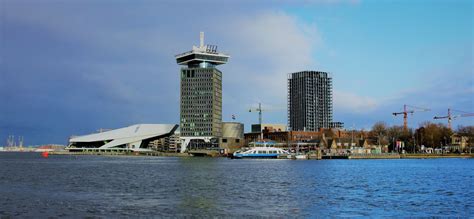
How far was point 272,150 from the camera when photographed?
14775 cm

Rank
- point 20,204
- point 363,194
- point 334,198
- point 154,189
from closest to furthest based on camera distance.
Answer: point 20,204, point 334,198, point 363,194, point 154,189

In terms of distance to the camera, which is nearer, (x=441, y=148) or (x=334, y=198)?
(x=334, y=198)

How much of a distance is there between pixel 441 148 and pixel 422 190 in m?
167

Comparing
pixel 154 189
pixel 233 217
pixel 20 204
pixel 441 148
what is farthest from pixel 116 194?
pixel 441 148

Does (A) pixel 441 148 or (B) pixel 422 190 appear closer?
(B) pixel 422 190

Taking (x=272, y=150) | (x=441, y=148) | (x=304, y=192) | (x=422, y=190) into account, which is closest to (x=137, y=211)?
(x=304, y=192)

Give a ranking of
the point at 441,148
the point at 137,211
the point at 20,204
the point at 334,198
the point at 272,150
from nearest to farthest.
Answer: the point at 137,211
the point at 20,204
the point at 334,198
the point at 272,150
the point at 441,148

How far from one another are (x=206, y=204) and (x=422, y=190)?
2140cm

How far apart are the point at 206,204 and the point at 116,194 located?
9.37 meters

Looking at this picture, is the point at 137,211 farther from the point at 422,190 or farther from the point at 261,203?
the point at 422,190

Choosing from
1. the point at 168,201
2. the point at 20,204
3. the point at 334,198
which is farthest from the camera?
the point at 334,198

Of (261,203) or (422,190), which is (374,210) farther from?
(422,190)

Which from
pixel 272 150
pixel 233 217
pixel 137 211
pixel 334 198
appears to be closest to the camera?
pixel 233 217

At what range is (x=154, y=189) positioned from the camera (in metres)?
42.6
